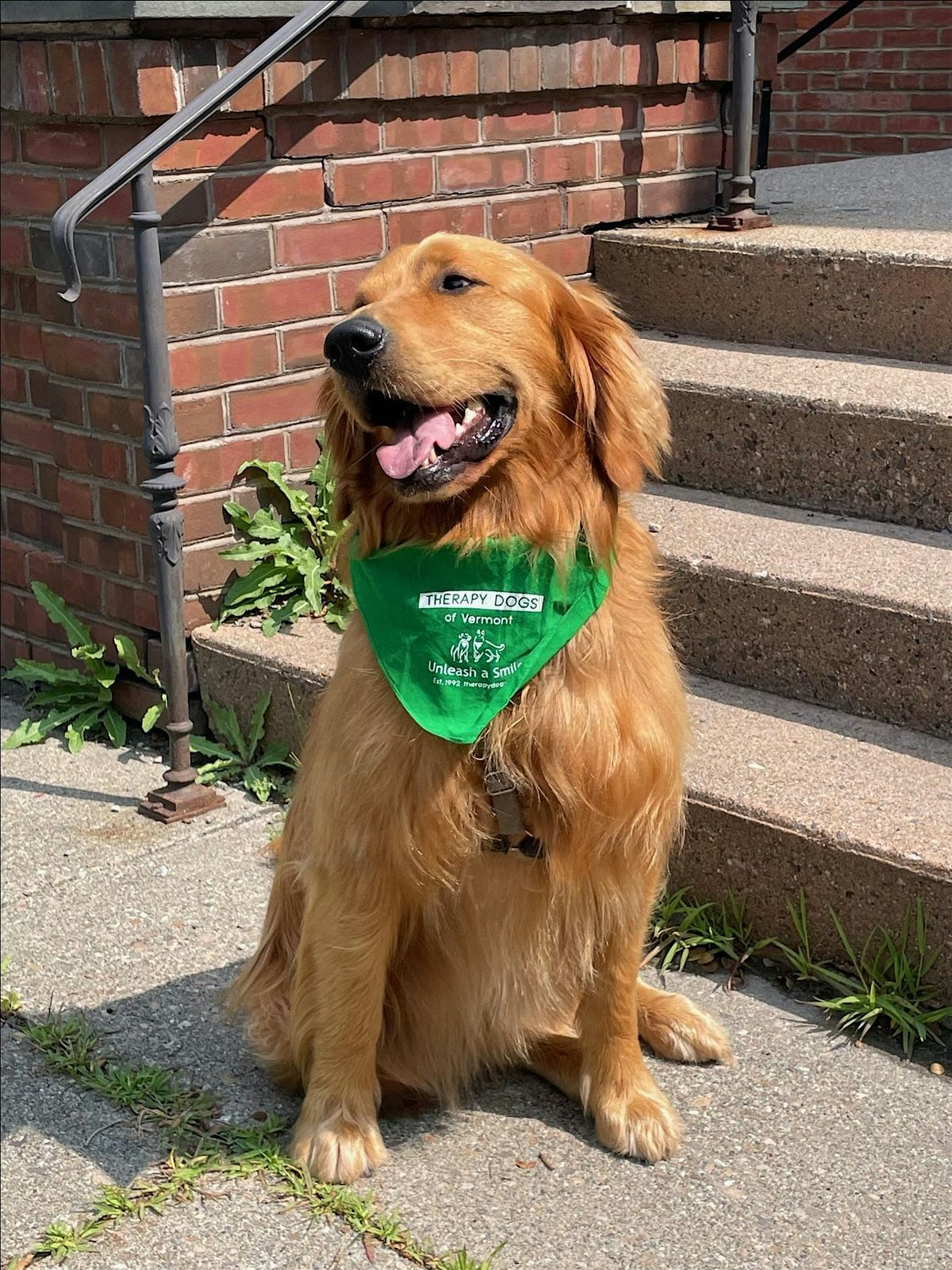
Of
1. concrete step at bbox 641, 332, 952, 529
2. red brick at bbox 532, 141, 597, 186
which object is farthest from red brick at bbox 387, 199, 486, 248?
concrete step at bbox 641, 332, 952, 529

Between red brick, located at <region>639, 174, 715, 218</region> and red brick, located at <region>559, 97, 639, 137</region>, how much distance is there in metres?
0.22

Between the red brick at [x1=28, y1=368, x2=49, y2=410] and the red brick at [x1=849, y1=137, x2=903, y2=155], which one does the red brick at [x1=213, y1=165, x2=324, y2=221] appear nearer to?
the red brick at [x1=28, y1=368, x2=49, y2=410]

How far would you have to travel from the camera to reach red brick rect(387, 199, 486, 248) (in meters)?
4.36

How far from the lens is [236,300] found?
4.03m

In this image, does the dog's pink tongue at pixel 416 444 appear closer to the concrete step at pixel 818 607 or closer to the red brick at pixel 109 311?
the concrete step at pixel 818 607

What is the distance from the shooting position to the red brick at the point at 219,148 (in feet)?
12.5

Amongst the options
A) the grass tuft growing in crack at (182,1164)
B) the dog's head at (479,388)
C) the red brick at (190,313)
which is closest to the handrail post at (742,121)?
the red brick at (190,313)

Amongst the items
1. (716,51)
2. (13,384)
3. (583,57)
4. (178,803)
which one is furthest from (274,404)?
(716,51)

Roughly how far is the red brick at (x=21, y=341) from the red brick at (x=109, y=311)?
361 mm

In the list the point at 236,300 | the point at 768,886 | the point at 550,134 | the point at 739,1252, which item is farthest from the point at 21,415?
the point at 739,1252

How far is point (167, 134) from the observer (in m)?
3.47

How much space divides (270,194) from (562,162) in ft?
3.76

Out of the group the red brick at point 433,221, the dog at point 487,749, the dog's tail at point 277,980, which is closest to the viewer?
the dog at point 487,749

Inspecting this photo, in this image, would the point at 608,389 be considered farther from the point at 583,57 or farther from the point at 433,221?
the point at 583,57
